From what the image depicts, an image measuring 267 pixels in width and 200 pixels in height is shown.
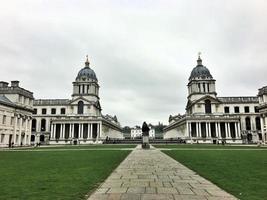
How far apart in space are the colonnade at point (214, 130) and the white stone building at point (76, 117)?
34.6 meters

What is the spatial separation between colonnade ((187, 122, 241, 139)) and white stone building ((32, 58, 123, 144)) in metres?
34.6

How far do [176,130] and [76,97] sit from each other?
5202 cm

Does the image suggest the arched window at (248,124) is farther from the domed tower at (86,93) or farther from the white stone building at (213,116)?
the domed tower at (86,93)

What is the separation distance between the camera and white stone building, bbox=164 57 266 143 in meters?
98.6

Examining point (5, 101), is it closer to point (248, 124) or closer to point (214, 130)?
point (214, 130)

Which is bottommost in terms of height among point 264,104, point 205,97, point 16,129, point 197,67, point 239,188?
point 239,188

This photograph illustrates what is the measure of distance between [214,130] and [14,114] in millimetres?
68724

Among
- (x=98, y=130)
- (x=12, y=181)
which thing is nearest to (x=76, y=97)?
(x=98, y=130)

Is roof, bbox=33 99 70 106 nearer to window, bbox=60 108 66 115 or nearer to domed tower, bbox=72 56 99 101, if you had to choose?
window, bbox=60 108 66 115

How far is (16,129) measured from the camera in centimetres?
7194

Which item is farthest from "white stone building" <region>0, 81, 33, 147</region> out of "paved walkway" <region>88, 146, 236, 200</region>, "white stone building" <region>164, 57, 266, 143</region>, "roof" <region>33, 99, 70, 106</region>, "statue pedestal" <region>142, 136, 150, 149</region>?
"paved walkway" <region>88, 146, 236, 200</region>

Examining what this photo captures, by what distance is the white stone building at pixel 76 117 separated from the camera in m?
104

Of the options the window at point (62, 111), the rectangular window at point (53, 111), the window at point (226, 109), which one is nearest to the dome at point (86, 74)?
the window at point (62, 111)

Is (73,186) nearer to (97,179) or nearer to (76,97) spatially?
(97,179)
